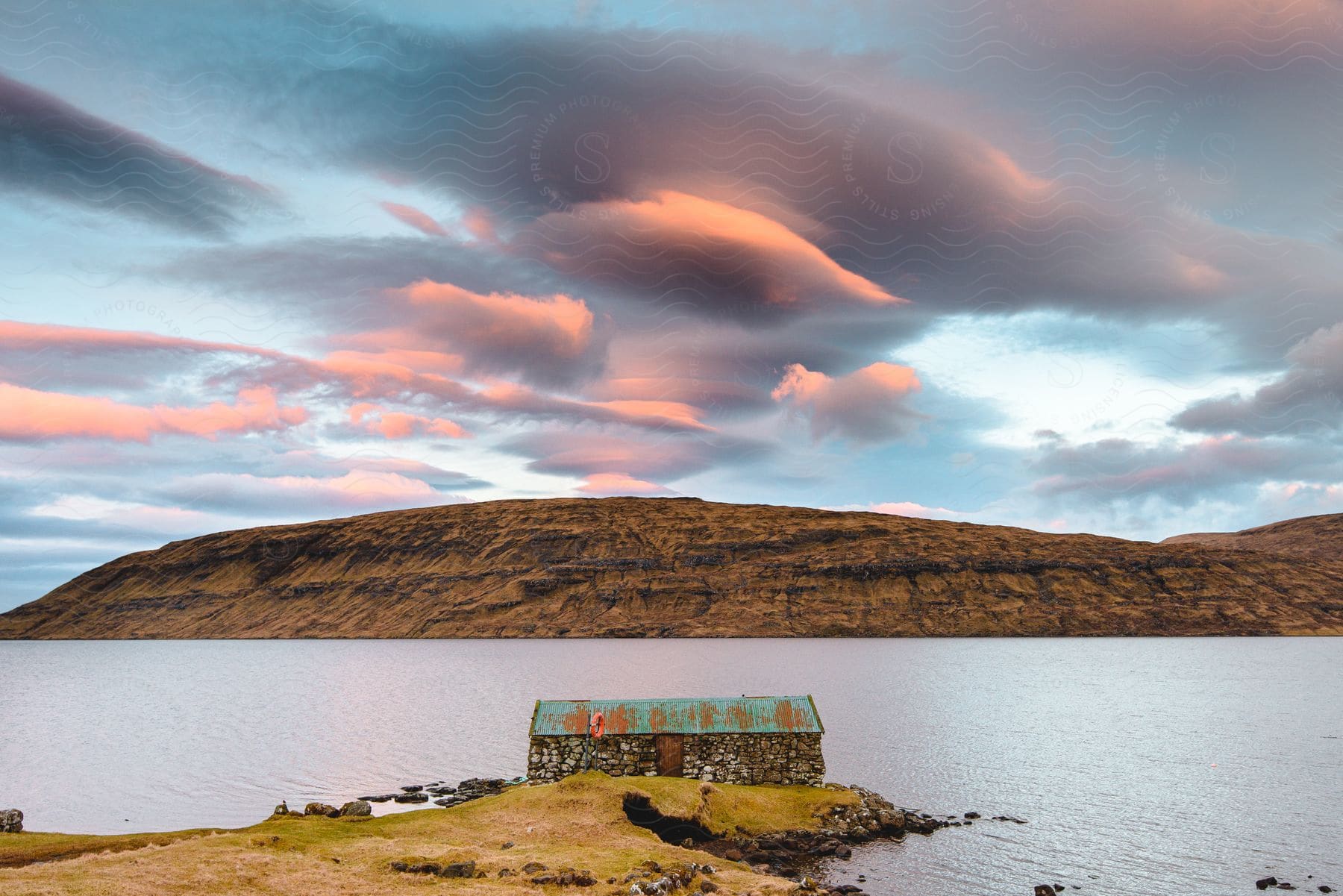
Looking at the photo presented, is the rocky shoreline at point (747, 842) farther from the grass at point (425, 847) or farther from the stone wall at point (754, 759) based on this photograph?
the stone wall at point (754, 759)

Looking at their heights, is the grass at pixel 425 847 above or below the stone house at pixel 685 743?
below

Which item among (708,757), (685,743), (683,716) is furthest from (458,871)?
(683,716)

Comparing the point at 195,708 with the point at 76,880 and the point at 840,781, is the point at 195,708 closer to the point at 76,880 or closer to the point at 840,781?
the point at 840,781

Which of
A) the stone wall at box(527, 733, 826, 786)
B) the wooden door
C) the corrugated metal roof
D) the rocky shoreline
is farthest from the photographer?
the corrugated metal roof

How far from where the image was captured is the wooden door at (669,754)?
48.1 m

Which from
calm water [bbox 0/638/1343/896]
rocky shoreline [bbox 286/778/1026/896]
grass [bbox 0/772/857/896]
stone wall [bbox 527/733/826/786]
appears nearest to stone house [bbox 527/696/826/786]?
stone wall [bbox 527/733/826/786]

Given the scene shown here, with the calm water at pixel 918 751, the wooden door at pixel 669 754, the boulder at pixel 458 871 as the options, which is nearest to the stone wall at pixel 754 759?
the wooden door at pixel 669 754

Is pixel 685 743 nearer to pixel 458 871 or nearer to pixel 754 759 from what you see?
pixel 754 759

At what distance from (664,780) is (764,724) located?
696 centimetres

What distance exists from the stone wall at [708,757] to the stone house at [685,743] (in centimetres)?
4

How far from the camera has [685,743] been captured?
48.4 m

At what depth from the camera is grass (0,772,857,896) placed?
89.2 feet

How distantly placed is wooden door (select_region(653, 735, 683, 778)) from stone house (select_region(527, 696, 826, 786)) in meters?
0.04

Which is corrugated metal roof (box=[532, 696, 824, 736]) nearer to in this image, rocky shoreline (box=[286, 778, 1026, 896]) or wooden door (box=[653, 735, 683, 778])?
wooden door (box=[653, 735, 683, 778])
